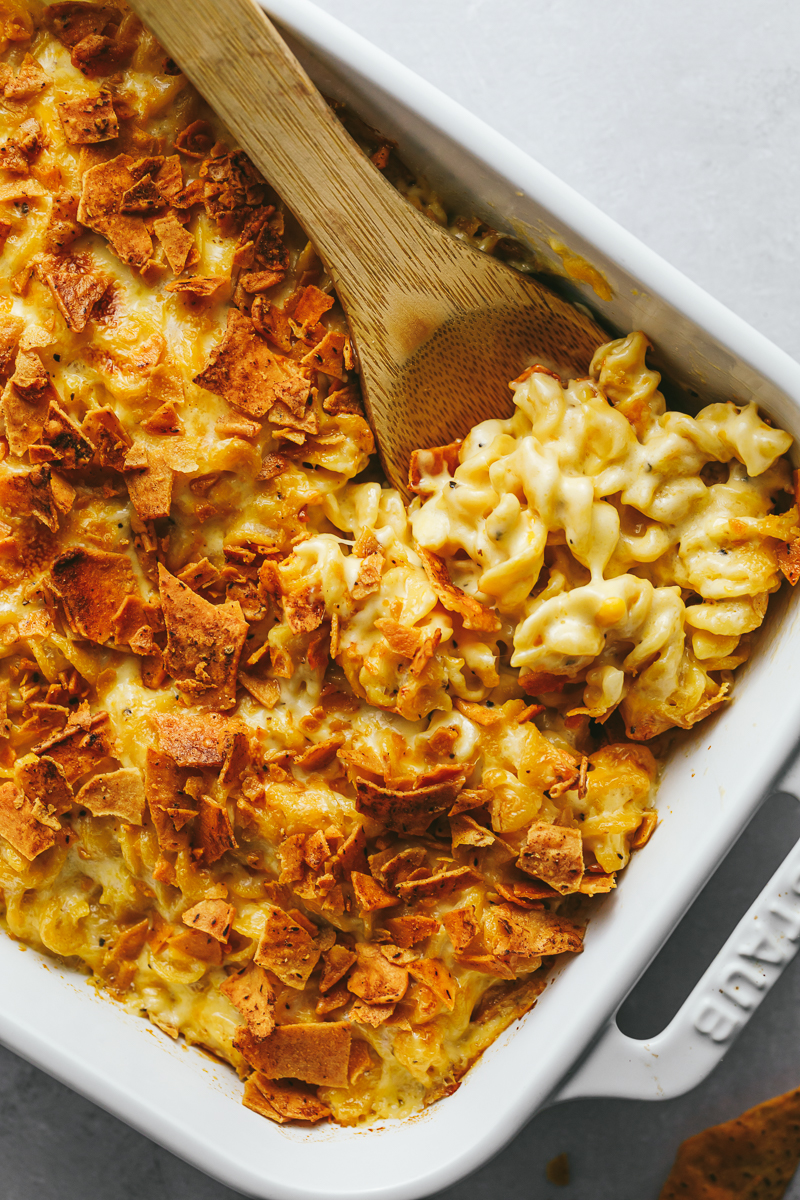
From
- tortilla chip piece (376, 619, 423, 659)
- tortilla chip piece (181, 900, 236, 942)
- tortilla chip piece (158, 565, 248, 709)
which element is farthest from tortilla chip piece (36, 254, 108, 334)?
tortilla chip piece (181, 900, 236, 942)

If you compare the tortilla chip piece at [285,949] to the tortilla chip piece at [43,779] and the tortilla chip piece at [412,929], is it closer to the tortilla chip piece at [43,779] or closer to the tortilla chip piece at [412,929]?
the tortilla chip piece at [412,929]


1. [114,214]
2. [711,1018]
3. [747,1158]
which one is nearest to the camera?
[711,1018]

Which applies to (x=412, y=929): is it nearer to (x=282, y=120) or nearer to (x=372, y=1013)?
(x=372, y=1013)

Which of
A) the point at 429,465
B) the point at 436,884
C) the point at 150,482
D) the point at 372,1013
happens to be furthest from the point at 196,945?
the point at 429,465

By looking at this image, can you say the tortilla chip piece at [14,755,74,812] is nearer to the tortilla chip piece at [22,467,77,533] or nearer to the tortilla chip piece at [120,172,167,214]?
the tortilla chip piece at [22,467,77,533]

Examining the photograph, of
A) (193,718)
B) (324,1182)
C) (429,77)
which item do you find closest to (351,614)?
(193,718)
